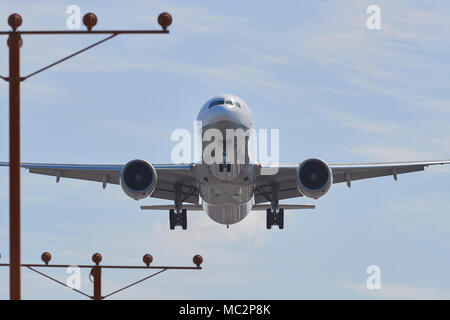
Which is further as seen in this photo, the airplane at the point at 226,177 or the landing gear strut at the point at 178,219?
the landing gear strut at the point at 178,219

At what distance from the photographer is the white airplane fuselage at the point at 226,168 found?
30.6 m

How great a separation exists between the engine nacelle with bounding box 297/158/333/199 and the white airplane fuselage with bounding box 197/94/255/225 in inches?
73.4

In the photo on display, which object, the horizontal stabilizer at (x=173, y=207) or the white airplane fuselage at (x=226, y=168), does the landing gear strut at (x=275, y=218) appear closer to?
the horizontal stabilizer at (x=173, y=207)

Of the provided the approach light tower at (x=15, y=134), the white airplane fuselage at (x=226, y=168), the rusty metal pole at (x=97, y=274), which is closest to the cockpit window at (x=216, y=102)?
the white airplane fuselage at (x=226, y=168)

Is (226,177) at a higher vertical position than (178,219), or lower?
higher

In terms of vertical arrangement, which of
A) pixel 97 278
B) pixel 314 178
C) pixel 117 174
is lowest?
pixel 97 278

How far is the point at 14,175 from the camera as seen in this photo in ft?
38.9

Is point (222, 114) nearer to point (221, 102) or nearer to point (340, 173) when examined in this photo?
point (221, 102)

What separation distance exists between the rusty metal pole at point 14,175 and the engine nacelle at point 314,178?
21.4 meters

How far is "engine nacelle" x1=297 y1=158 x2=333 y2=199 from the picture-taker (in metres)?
32.8

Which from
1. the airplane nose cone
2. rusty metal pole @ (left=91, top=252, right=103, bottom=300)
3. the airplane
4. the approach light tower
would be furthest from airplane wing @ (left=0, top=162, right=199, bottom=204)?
the approach light tower

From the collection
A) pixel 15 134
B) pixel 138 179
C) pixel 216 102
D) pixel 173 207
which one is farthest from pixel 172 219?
pixel 15 134

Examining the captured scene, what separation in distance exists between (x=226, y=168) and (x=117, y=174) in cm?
762

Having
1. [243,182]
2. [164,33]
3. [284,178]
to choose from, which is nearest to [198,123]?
[243,182]
